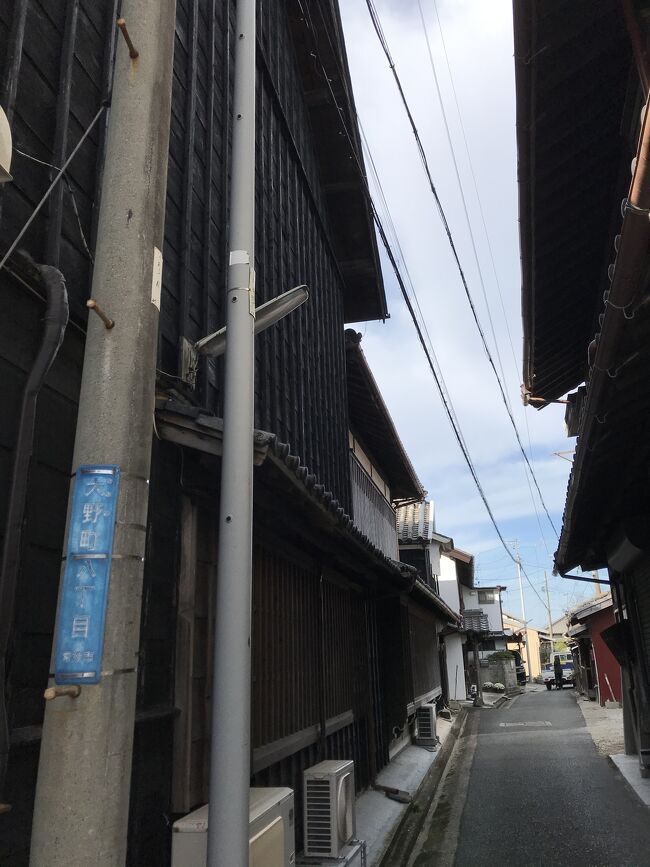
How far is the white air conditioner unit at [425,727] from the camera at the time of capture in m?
16.7

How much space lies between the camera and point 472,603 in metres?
53.6

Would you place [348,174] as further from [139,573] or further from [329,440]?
[139,573]

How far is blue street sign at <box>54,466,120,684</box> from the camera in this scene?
86.8 inches

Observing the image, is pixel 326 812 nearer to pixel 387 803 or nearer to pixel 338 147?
pixel 387 803

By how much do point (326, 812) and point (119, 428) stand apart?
6.11 meters

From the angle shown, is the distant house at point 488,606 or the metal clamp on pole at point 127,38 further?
the distant house at point 488,606

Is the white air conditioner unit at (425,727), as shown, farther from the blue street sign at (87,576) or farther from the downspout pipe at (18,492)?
the blue street sign at (87,576)

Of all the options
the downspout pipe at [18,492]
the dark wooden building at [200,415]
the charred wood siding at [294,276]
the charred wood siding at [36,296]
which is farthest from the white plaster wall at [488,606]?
the downspout pipe at [18,492]

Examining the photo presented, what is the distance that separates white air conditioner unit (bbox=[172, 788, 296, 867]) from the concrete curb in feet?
13.8

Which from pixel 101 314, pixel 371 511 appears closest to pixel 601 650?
pixel 371 511

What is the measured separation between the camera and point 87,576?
7.57ft

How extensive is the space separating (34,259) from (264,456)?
1883 mm

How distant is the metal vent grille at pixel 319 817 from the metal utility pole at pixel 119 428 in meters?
5.47

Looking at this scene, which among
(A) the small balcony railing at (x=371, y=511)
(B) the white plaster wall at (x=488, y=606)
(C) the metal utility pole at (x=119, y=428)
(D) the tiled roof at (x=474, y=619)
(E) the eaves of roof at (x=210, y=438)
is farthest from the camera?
(B) the white plaster wall at (x=488, y=606)
